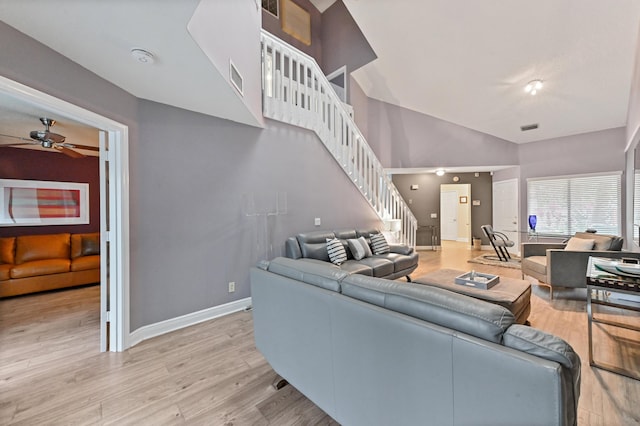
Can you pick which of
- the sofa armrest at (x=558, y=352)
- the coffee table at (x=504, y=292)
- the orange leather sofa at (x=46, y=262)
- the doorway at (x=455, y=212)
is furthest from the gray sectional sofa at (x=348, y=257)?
the doorway at (x=455, y=212)

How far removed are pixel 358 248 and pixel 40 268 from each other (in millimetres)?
4643

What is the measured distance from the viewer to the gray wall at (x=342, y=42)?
5.79 metres

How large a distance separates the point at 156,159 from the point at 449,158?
6.01 metres

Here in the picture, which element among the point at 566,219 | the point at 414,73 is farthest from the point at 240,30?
the point at 566,219

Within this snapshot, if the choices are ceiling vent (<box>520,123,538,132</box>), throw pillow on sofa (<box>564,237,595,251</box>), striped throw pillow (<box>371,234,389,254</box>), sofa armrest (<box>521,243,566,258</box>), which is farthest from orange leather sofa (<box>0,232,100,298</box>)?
ceiling vent (<box>520,123,538,132</box>)

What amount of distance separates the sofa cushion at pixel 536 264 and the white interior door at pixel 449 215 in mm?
4968

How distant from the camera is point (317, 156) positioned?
4.52 m

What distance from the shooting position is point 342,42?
6.39 m

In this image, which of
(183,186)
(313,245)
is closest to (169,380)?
(183,186)

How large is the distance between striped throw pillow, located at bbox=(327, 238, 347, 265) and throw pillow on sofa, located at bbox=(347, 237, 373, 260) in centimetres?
20

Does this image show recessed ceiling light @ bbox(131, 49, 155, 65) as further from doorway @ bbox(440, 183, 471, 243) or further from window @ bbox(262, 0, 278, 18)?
doorway @ bbox(440, 183, 471, 243)

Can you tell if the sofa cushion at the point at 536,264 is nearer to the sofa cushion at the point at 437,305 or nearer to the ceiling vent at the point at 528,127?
the ceiling vent at the point at 528,127

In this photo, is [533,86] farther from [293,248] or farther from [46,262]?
[46,262]

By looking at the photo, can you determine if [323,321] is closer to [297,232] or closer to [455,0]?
[297,232]
